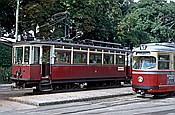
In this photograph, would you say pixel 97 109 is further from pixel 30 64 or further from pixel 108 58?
pixel 108 58

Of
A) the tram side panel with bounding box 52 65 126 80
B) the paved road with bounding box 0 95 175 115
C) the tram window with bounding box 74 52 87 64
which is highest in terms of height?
the tram window with bounding box 74 52 87 64

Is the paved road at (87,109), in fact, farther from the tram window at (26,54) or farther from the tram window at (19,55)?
the tram window at (19,55)

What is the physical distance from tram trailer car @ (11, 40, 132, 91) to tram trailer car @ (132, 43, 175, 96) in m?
4.39

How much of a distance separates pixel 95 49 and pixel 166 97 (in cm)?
630

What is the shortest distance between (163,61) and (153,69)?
88cm

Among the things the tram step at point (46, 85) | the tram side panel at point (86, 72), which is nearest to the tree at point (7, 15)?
the tram side panel at point (86, 72)

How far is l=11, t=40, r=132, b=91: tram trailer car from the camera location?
63.0 ft

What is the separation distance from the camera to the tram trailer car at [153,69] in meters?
17.6

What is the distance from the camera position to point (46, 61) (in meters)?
19.8

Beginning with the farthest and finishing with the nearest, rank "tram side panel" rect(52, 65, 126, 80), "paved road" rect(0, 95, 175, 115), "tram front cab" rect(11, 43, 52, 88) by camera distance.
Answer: "tram side panel" rect(52, 65, 126, 80)
"tram front cab" rect(11, 43, 52, 88)
"paved road" rect(0, 95, 175, 115)

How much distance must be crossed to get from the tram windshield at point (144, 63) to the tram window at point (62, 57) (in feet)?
14.5

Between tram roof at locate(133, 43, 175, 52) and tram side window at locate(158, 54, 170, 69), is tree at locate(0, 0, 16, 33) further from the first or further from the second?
tram side window at locate(158, 54, 170, 69)

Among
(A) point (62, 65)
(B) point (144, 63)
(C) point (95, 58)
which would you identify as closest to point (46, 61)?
(A) point (62, 65)

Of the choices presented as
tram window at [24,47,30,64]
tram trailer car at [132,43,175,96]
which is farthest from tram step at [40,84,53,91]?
tram trailer car at [132,43,175,96]
